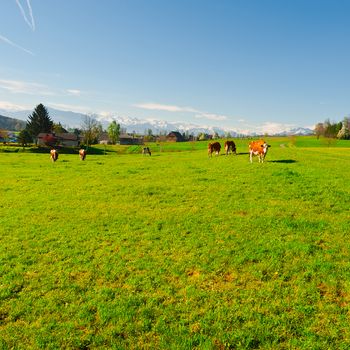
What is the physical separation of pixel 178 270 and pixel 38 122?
12839 cm

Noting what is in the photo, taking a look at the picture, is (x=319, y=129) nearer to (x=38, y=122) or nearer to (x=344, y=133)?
(x=344, y=133)

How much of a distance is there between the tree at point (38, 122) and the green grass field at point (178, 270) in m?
114

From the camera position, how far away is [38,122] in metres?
124

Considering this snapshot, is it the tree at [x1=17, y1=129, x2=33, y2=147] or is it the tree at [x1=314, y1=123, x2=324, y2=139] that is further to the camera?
the tree at [x1=314, y1=123, x2=324, y2=139]

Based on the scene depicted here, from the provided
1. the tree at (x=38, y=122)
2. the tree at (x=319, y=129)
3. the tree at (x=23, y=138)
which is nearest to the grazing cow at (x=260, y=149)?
the tree at (x=23, y=138)

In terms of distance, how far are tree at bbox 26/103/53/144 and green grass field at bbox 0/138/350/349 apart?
113587 mm

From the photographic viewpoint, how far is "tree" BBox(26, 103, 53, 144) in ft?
403

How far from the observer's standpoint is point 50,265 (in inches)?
447

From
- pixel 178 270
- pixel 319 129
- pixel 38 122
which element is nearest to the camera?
pixel 178 270

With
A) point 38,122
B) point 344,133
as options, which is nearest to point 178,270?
point 38,122

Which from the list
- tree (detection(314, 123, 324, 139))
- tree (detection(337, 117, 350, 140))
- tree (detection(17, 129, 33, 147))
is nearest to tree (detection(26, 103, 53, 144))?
tree (detection(17, 129, 33, 147))

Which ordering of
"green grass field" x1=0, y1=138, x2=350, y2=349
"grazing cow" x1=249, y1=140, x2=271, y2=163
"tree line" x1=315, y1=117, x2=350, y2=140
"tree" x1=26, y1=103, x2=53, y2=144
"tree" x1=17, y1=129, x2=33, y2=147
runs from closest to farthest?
"green grass field" x1=0, y1=138, x2=350, y2=349, "grazing cow" x1=249, y1=140, x2=271, y2=163, "tree" x1=17, y1=129, x2=33, y2=147, "tree" x1=26, y1=103, x2=53, y2=144, "tree line" x1=315, y1=117, x2=350, y2=140

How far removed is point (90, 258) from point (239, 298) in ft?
18.9

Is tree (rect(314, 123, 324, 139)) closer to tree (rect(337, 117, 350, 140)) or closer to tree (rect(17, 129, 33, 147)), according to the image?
tree (rect(337, 117, 350, 140))
